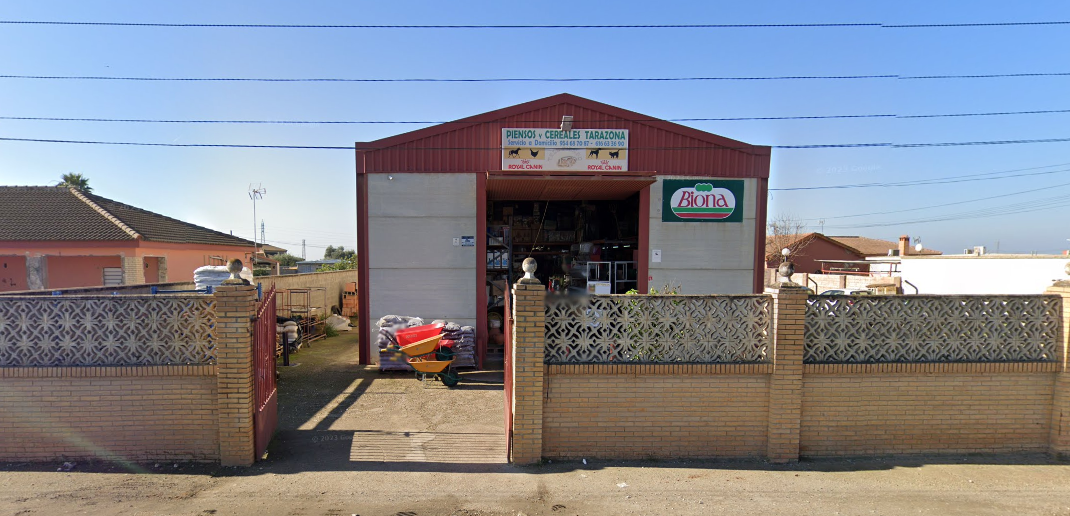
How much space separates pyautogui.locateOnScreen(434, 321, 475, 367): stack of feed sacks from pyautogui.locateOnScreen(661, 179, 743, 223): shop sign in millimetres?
5257

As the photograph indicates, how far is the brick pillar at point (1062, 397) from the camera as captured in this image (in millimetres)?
4793

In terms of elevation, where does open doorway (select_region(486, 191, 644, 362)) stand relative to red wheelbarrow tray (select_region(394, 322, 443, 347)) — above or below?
above

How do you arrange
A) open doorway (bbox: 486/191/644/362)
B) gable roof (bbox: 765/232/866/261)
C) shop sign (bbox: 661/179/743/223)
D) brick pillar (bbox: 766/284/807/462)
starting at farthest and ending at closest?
gable roof (bbox: 765/232/866/261) → open doorway (bbox: 486/191/644/362) → shop sign (bbox: 661/179/743/223) → brick pillar (bbox: 766/284/807/462)

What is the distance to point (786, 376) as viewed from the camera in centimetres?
466

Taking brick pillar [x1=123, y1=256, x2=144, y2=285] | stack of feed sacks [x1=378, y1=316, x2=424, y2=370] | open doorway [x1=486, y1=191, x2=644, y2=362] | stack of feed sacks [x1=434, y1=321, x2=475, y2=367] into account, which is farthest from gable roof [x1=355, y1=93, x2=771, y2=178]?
brick pillar [x1=123, y1=256, x2=144, y2=285]

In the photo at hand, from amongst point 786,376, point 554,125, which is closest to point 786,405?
point 786,376

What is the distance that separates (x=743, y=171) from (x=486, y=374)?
7496 millimetres

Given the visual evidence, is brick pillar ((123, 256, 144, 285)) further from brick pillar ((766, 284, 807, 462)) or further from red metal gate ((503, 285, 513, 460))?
brick pillar ((766, 284, 807, 462))

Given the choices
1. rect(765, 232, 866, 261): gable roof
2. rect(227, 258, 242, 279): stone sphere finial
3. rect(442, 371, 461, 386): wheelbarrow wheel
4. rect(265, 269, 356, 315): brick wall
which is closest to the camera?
rect(227, 258, 242, 279): stone sphere finial

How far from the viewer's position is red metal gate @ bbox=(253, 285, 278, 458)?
482cm

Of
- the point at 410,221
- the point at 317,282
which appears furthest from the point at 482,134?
the point at 317,282

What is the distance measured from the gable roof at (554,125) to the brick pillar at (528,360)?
19.0 ft

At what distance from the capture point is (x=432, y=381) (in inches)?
329

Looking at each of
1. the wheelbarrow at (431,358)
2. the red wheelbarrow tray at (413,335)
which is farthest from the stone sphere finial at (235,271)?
the red wheelbarrow tray at (413,335)
